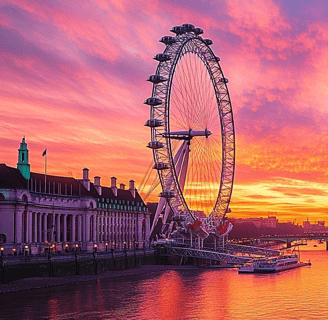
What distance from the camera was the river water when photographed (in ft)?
189

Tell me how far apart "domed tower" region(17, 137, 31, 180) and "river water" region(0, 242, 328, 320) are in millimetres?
24025

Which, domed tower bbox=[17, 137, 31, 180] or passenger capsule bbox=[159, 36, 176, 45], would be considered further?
domed tower bbox=[17, 137, 31, 180]

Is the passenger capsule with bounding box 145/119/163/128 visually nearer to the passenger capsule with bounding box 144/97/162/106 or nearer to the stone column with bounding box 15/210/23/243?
the passenger capsule with bounding box 144/97/162/106

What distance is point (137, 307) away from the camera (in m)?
61.4

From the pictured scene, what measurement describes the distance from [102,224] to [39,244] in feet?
86.2

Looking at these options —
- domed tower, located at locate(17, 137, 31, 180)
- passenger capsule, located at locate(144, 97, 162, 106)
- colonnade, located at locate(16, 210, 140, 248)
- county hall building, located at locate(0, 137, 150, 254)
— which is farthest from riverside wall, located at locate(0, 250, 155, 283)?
passenger capsule, located at locate(144, 97, 162, 106)

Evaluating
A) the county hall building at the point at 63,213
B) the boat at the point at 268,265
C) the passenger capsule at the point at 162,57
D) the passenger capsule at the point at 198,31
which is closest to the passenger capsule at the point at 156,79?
the passenger capsule at the point at 162,57

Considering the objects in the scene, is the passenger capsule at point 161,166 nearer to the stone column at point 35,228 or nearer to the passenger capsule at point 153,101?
the passenger capsule at point 153,101

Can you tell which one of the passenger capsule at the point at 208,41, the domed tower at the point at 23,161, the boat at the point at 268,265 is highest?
the passenger capsule at the point at 208,41

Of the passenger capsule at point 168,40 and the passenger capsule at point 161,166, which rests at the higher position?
the passenger capsule at point 168,40

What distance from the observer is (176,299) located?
67.3 metres

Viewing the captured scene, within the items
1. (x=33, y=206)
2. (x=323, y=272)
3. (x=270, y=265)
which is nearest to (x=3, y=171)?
(x=33, y=206)

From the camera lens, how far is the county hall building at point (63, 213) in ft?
306

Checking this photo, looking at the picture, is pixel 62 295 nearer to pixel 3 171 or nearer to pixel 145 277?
pixel 145 277
